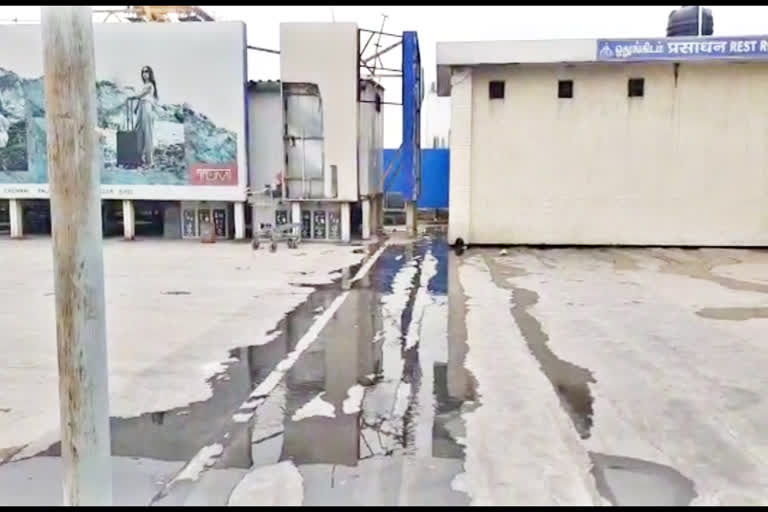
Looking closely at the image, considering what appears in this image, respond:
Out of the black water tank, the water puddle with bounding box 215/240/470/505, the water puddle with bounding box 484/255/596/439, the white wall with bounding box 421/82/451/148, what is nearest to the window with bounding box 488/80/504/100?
the black water tank

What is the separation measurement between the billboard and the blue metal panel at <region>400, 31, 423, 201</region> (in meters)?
4.17

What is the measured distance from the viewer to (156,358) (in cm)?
641

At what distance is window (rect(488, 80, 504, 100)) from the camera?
15734 millimetres

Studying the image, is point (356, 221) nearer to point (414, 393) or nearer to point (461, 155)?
point (461, 155)

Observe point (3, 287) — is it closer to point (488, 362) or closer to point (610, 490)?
point (488, 362)

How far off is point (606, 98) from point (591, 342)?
33.1 feet

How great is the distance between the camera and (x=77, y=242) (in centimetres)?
232

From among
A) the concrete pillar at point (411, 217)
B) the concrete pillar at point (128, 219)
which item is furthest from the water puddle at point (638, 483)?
the concrete pillar at point (128, 219)

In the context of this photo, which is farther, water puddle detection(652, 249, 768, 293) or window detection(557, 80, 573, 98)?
window detection(557, 80, 573, 98)

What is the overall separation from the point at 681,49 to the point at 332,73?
806 centimetres

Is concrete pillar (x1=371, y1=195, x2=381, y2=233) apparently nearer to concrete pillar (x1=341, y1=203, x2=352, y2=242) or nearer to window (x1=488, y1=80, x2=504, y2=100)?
concrete pillar (x1=341, y1=203, x2=352, y2=242)

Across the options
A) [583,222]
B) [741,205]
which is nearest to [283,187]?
[583,222]

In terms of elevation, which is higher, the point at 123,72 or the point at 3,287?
the point at 123,72

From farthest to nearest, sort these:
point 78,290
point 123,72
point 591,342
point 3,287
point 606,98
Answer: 1. point 123,72
2. point 606,98
3. point 3,287
4. point 591,342
5. point 78,290
